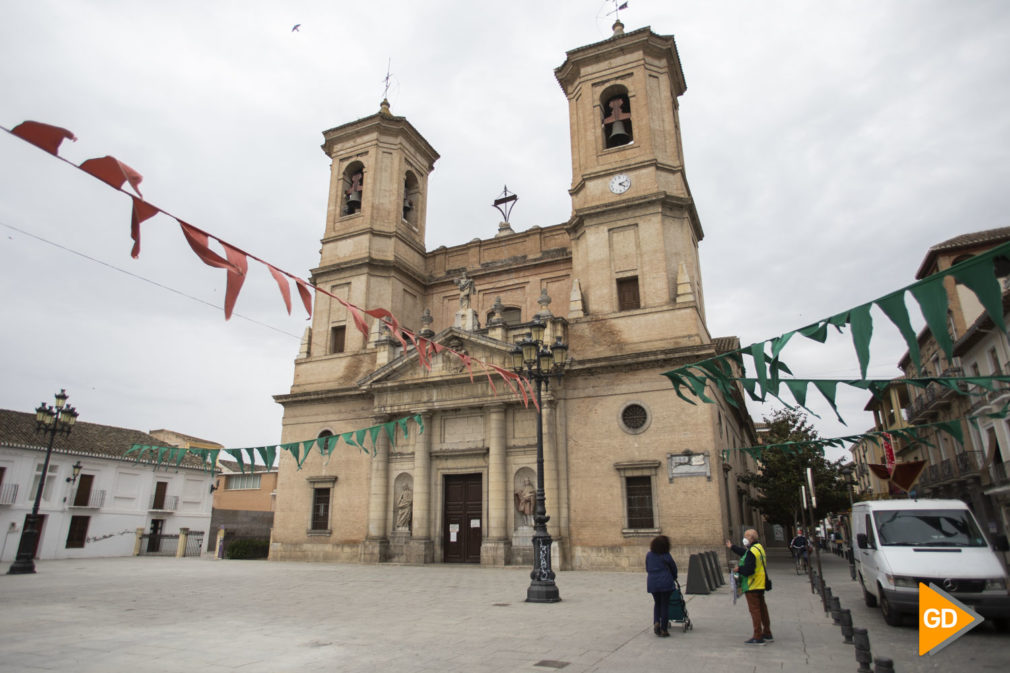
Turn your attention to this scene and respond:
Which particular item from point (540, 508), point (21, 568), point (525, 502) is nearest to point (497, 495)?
point (525, 502)

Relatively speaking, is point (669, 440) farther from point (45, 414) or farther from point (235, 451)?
point (45, 414)

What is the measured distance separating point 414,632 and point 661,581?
363cm

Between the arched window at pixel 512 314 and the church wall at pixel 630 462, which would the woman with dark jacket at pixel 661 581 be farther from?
the arched window at pixel 512 314

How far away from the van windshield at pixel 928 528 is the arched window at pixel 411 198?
24.9m

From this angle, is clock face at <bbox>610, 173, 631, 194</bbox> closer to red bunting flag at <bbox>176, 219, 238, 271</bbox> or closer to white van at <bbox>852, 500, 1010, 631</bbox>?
white van at <bbox>852, 500, 1010, 631</bbox>

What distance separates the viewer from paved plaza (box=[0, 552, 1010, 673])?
270 inches

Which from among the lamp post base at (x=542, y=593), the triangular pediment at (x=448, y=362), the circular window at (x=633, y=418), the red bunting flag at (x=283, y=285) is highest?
the triangular pediment at (x=448, y=362)

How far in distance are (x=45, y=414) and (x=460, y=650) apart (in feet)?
64.3

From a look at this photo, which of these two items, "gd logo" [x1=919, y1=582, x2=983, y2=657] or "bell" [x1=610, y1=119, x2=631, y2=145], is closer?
"gd logo" [x1=919, y1=582, x2=983, y2=657]

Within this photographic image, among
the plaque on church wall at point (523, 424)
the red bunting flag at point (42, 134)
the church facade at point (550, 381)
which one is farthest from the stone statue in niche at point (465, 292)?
the red bunting flag at point (42, 134)

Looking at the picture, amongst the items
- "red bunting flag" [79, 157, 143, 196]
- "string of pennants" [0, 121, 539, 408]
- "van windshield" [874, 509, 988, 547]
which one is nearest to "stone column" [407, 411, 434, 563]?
"van windshield" [874, 509, 988, 547]

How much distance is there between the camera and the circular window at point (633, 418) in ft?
68.5

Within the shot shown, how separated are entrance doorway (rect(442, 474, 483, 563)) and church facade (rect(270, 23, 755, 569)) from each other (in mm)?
60

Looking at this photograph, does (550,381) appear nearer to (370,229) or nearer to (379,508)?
(379,508)
